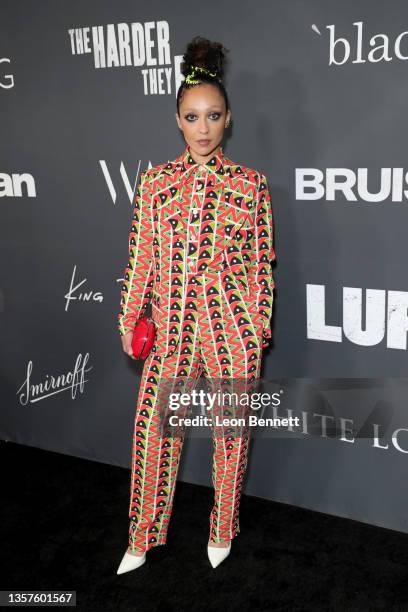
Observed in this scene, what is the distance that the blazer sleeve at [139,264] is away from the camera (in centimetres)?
195

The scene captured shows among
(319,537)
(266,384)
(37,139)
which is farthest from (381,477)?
(37,139)

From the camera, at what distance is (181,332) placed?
77.0 inches

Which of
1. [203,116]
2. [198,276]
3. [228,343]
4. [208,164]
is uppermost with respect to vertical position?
[203,116]

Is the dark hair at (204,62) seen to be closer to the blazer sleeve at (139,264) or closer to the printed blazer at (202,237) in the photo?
the printed blazer at (202,237)

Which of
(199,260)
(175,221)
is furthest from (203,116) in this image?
(199,260)

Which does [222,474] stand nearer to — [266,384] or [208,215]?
[266,384]

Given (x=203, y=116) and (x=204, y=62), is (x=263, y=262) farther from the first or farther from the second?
(x=204, y=62)

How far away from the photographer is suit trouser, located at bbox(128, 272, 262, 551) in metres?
1.94

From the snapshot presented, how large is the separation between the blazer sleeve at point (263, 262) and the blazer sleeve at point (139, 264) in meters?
0.33

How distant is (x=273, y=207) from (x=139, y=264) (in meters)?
0.54

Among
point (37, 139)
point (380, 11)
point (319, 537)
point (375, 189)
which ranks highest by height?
point (380, 11)

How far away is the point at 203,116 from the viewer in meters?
1.82

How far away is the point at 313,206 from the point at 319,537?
1.18m

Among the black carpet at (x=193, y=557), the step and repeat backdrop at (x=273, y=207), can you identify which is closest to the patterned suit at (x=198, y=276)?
the step and repeat backdrop at (x=273, y=207)
